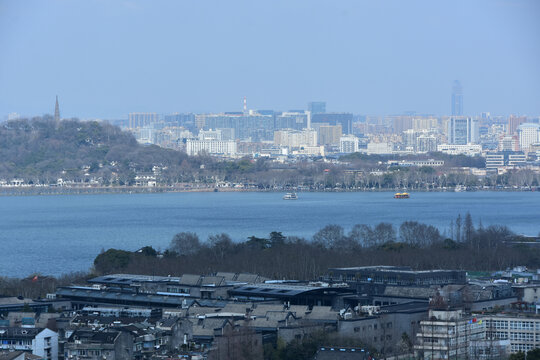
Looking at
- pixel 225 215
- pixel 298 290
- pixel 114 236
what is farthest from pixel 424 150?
pixel 298 290

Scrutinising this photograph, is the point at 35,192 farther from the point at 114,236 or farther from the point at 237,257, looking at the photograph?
the point at 237,257

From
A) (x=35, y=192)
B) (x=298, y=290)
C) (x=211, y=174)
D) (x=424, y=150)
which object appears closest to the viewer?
(x=298, y=290)

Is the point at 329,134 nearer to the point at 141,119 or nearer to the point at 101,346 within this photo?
the point at 141,119

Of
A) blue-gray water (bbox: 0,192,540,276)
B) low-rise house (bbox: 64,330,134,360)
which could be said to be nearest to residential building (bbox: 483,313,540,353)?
low-rise house (bbox: 64,330,134,360)

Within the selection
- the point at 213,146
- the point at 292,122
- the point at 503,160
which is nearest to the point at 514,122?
the point at 292,122

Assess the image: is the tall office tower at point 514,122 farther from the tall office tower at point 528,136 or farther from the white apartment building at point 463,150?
the white apartment building at point 463,150
